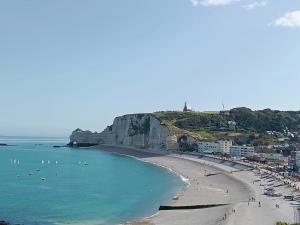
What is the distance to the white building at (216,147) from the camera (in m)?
127

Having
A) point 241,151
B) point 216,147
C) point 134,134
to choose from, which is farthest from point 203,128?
point 241,151

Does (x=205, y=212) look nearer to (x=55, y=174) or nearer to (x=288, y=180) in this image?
(x=288, y=180)

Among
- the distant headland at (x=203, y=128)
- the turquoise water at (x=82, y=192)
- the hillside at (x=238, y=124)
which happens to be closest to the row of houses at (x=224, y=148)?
the distant headland at (x=203, y=128)

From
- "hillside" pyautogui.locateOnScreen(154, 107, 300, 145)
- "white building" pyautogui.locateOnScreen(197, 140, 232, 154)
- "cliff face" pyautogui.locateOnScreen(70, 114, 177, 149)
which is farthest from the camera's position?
"cliff face" pyautogui.locateOnScreen(70, 114, 177, 149)

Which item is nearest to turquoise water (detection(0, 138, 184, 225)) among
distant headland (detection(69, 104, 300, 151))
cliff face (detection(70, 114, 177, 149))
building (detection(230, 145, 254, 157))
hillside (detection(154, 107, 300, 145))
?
building (detection(230, 145, 254, 157))

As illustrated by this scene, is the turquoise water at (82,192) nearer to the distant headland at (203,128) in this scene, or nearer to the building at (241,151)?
the building at (241,151)

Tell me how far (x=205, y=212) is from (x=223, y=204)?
521 centimetres

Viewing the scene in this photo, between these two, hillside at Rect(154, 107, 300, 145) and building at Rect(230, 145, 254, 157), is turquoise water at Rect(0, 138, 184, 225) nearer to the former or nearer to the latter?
building at Rect(230, 145, 254, 157)

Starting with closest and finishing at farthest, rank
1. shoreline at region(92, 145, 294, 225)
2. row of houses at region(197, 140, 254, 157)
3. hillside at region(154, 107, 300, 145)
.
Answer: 1. shoreline at region(92, 145, 294, 225)
2. row of houses at region(197, 140, 254, 157)
3. hillside at region(154, 107, 300, 145)

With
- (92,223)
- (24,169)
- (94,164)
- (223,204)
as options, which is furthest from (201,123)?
(92,223)

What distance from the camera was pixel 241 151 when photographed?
12275 centimetres

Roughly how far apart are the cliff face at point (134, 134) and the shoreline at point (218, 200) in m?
39.5

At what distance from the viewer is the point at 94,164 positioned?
376 feet

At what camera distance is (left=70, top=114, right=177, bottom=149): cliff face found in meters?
146
